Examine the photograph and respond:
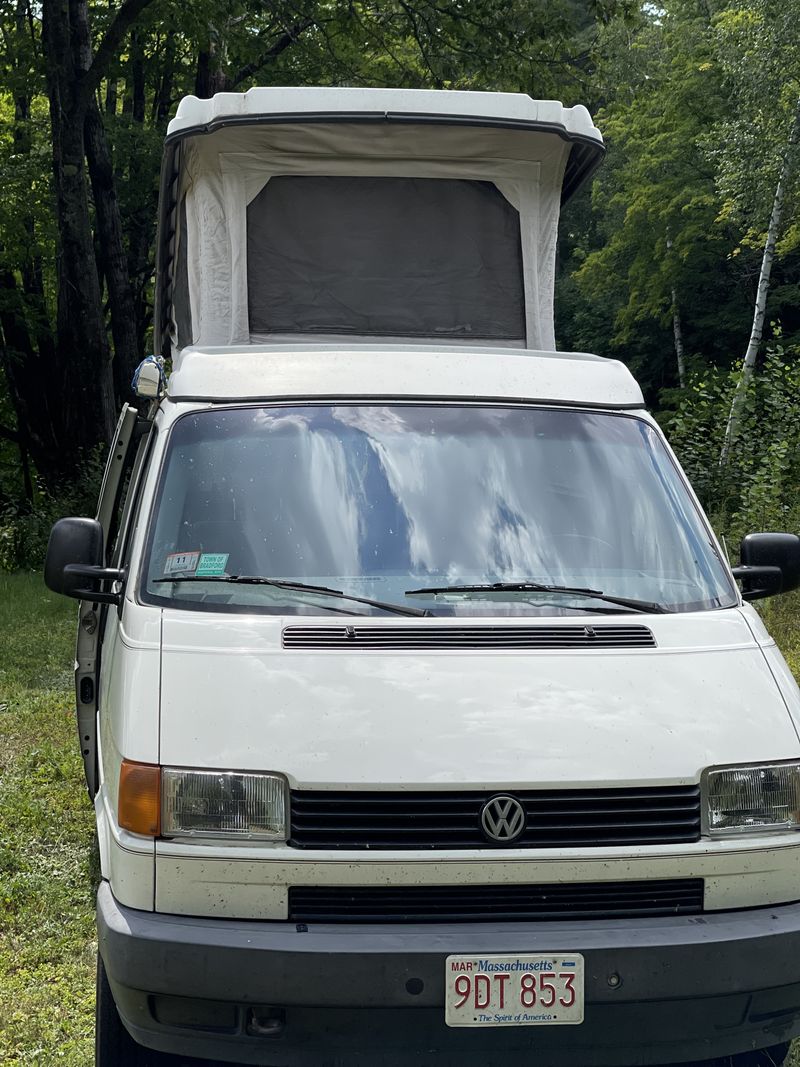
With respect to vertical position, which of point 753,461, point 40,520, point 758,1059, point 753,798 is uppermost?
point 753,798

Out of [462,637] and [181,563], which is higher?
[181,563]

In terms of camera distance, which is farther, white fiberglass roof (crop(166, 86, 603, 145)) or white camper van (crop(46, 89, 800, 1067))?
white fiberglass roof (crop(166, 86, 603, 145))

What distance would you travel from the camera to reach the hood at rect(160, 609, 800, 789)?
144 inches

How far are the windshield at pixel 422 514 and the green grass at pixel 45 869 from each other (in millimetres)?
1629

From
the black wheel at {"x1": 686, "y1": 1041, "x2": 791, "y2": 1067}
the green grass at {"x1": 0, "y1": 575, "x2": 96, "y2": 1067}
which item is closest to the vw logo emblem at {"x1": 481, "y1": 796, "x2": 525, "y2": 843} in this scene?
the black wheel at {"x1": 686, "y1": 1041, "x2": 791, "y2": 1067}

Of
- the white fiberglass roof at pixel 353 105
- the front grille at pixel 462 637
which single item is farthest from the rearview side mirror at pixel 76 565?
the white fiberglass roof at pixel 353 105

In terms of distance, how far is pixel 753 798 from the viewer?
3.81 meters

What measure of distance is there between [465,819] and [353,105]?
4.29m

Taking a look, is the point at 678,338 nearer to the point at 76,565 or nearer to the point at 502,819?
the point at 76,565

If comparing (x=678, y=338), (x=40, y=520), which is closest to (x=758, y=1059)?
(x=40, y=520)

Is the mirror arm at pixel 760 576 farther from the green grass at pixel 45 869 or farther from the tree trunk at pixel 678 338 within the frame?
the tree trunk at pixel 678 338

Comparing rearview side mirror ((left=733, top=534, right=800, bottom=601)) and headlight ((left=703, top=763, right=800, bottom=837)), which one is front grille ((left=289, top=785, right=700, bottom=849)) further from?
rearview side mirror ((left=733, top=534, right=800, bottom=601))

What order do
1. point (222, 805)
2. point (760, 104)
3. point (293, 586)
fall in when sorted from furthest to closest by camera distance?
1. point (760, 104)
2. point (293, 586)
3. point (222, 805)

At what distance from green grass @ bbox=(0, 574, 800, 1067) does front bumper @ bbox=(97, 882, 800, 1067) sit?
3.49ft
